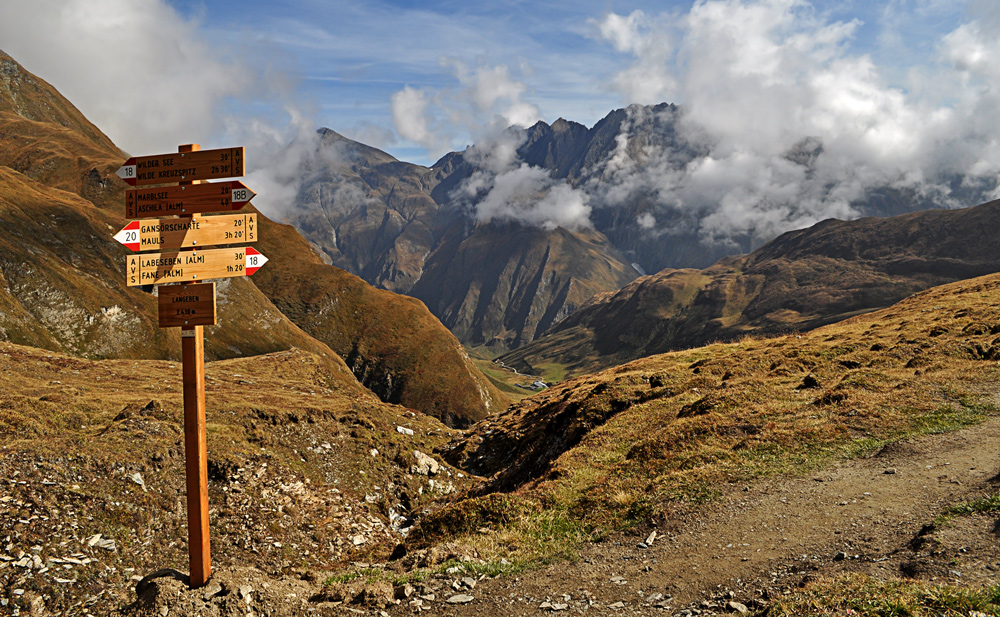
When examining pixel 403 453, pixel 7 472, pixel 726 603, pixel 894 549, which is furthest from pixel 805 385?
pixel 7 472

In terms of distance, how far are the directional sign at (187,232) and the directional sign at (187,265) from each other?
23 cm

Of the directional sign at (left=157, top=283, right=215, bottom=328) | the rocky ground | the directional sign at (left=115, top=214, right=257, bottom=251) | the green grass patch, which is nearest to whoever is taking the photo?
the green grass patch

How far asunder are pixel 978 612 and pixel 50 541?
2315cm

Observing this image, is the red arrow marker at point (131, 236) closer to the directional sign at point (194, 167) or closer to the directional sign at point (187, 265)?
the directional sign at point (187, 265)

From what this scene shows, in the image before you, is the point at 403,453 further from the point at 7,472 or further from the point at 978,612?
the point at 978,612

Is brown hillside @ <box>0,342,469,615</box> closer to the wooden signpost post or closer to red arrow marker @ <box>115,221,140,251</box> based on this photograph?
the wooden signpost post

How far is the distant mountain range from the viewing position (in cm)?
9875

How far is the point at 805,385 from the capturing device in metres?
26.0

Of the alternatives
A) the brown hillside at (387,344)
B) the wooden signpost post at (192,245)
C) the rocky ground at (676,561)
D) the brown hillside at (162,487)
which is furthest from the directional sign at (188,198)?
the brown hillside at (387,344)

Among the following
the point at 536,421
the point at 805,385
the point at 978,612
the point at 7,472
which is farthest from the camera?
the point at 536,421

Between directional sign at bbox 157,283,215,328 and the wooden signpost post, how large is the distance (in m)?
0.02

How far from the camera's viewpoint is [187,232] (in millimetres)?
12859

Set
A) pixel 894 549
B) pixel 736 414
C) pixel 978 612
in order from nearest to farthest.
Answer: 1. pixel 978 612
2. pixel 894 549
3. pixel 736 414

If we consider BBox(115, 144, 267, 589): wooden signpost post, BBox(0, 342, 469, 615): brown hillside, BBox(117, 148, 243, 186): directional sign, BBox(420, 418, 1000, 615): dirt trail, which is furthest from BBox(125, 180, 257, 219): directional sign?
BBox(420, 418, 1000, 615): dirt trail
